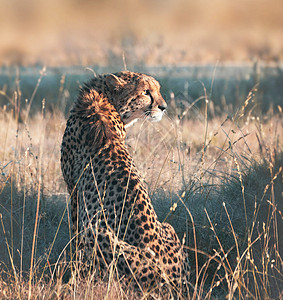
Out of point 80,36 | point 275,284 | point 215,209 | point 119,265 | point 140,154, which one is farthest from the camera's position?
point 80,36

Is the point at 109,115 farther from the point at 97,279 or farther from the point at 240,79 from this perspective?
the point at 240,79

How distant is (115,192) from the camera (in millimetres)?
2416

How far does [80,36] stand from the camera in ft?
49.1

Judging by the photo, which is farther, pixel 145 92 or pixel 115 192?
pixel 145 92

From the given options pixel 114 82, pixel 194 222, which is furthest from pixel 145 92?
pixel 194 222

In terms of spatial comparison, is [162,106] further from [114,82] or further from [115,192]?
[115,192]

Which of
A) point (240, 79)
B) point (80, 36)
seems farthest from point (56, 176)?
point (80, 36)

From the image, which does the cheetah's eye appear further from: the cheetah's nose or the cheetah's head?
the cheetah's nose

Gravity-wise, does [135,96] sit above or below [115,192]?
above

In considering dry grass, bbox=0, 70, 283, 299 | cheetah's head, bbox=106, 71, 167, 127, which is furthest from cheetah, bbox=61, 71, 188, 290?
dry grass, bbox=0, 70, 283, 299

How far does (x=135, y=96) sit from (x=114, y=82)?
0.47 ft

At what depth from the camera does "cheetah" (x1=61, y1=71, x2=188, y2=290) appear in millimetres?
2223

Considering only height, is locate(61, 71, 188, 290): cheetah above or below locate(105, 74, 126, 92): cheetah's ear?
below

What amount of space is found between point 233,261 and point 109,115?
1.01m
